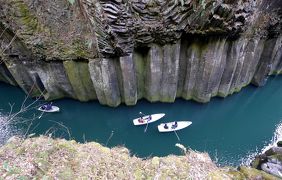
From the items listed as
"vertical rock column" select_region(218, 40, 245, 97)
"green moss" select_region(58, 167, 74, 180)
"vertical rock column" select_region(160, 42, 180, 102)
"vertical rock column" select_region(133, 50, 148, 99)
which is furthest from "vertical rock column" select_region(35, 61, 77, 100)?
"green moss" select_region(58, 167, 74, 180)

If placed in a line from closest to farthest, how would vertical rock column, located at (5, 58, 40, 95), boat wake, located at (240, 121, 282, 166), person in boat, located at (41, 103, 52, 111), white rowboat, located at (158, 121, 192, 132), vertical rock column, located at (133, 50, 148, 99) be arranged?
boat wake, located at (240, 121, 282, 166) → white rowboat, located at (158, 121, 192, 132) → vertical rock column, located at (133, 50, 148, 99) → vertical rock column, located at (5, 58, 40, 95) → person in boat, located at (41, 103, 52, 111)

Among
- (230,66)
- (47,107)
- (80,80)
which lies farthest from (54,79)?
(230,66)

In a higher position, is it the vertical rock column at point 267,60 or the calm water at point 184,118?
the vertical rock column at point 267,60

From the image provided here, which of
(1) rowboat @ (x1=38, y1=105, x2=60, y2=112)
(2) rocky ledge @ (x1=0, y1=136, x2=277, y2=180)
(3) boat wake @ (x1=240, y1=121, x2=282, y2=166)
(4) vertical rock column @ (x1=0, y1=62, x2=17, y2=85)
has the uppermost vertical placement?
(2) rocky ledge @ (x1=0, y1=136, x2=277, y2=180)

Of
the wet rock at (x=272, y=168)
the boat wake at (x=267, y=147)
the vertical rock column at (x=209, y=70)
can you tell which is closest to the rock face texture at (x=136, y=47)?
the vertical rock column at (x=209, y=70)

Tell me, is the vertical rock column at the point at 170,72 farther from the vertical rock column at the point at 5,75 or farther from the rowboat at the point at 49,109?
the vertical rock column at the point at 5,75

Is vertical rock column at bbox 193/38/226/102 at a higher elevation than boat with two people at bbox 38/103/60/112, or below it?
higher

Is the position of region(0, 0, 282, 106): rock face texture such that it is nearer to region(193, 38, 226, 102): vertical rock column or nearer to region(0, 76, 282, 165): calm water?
region(193, 38, 226, 102): vertical rock column

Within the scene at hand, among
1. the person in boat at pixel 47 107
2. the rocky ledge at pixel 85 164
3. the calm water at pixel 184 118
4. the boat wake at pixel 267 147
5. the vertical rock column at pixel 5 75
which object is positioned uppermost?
the rocky ledge at pixel 85 164
